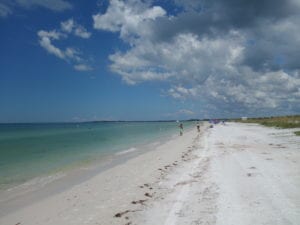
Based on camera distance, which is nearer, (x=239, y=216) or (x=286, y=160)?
(x=239, y=216)

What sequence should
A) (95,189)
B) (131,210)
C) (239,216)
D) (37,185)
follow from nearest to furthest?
(239,216)
(131,210)
(95,189)
(37,185)

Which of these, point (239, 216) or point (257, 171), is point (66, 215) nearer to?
point (239, 216)

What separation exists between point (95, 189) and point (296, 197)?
22.5ft

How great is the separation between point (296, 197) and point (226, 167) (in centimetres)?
562

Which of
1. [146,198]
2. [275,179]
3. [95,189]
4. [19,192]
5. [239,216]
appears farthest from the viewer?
[19,192]

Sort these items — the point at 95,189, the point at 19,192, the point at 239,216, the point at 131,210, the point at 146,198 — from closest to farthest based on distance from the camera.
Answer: the point at 239,216, the point at 131,210, the point at 146,198, the point at 95,189, the point at 19,192

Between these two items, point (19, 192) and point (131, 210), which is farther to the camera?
point (19, 192)

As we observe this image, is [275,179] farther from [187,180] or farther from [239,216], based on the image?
[239,216]

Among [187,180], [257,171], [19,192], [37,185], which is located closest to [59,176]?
[37,185]

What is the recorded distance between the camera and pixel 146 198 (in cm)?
916

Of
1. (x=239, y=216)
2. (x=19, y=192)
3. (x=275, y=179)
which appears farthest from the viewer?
(x=19, y=192)

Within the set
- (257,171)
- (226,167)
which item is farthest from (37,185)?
(257,171)

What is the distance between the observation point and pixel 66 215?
8039mm

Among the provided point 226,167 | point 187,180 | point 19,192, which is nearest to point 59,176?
point 19,192
